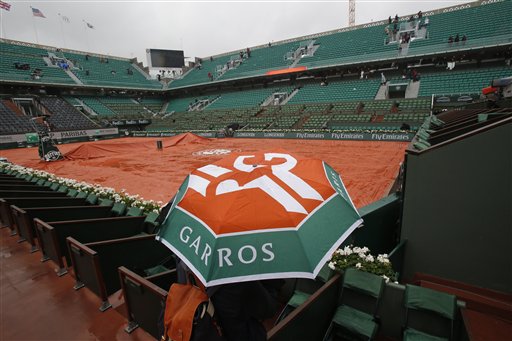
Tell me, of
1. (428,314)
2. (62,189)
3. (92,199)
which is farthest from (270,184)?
(62,189)

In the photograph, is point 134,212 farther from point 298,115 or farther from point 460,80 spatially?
point 460,80

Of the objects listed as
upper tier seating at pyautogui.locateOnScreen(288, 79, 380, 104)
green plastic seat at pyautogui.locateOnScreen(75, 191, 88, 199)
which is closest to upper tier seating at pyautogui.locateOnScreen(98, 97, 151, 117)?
upper tier seating at pyautogui.locateOnScreen(288, 79, 380, 104)

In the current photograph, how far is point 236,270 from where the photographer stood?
1496 mm

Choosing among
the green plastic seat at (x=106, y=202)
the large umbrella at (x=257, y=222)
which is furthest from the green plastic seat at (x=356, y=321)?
the green plastic seat at (x=106, y=202)

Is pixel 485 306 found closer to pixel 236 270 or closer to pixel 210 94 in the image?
pixel 236 270

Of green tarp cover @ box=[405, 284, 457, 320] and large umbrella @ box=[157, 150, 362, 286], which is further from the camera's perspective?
green tarp cover @ box=[405, 284, 457, 320]

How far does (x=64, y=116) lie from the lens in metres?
35.0

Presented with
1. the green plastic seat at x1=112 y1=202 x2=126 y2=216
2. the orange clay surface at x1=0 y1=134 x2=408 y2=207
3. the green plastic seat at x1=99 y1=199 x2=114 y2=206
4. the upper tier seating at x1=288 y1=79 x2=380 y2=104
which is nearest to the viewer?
the green plastic seat at x1=112 y1=202 x2=126 y2=216

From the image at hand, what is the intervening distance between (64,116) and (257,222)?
42.7 meters

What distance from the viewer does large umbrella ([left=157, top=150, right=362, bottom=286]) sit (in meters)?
1.53

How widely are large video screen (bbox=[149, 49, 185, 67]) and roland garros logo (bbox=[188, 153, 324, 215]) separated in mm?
59163

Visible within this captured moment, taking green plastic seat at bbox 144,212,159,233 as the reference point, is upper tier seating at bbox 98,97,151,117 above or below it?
above

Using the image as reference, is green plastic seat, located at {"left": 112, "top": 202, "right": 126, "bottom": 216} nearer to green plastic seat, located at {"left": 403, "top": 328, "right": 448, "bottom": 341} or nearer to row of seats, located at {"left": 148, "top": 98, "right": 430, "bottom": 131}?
green plastic seat, located at {"left": 403, "top": 328, "right": 448, "bottom": 341}

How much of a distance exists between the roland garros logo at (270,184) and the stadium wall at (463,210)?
2.62 m
